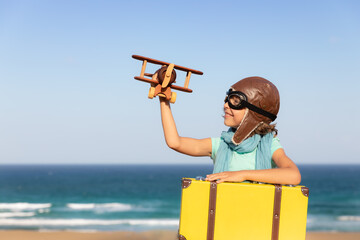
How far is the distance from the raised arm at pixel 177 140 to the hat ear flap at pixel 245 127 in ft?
0.84

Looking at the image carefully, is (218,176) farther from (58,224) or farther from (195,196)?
(58,224)

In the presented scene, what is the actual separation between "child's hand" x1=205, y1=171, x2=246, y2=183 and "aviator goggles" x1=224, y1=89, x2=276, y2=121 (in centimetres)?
51

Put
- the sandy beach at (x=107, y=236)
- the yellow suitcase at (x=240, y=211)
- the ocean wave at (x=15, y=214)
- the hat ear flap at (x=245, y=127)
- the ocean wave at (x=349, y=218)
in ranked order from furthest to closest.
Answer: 1. the ocean wave at (x=349, y=218)
2. the ocean wave at (x=15, y=214)
3. the sandy beach at (x=107, y=236)
4. the hat ear flap at (x=245, y=127)
5. the yellow suitcase at (x=240, y=211)

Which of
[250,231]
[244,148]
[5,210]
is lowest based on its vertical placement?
[5,210]

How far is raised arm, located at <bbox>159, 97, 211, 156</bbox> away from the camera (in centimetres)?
274

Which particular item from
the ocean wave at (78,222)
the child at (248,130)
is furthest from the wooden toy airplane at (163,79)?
the ocean wave at (78,222)

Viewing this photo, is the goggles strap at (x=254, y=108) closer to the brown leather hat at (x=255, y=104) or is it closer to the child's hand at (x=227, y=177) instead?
the brown leather hat at (x=255, y=104)

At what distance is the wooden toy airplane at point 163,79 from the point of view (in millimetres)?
2561

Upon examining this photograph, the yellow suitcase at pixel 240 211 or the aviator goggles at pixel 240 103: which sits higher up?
the aviator goggles at pixel 240 103

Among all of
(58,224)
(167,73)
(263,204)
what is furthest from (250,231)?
(58,224)

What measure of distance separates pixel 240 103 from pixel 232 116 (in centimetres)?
12

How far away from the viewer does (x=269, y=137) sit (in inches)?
109

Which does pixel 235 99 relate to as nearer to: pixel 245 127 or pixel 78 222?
pixel 245 127

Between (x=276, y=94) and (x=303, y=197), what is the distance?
0.74 meters
